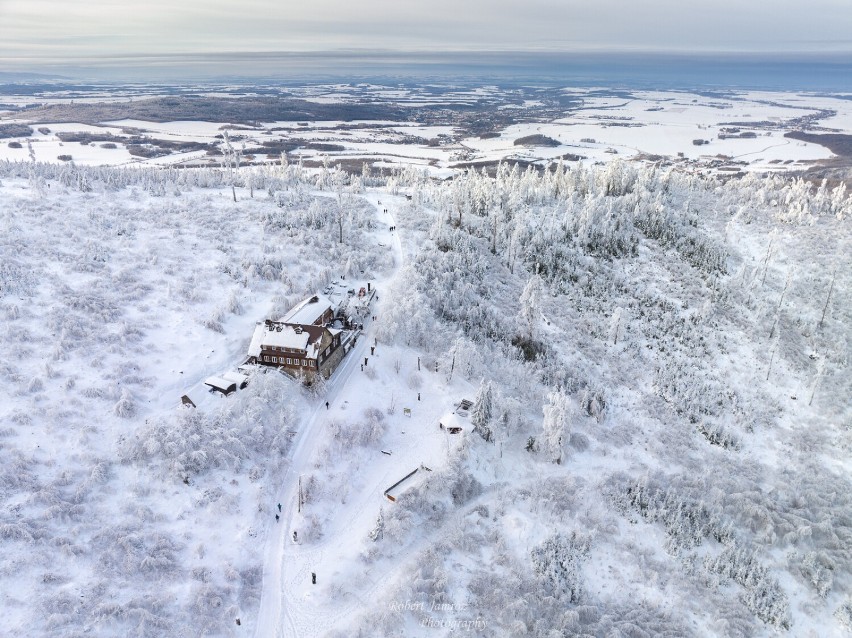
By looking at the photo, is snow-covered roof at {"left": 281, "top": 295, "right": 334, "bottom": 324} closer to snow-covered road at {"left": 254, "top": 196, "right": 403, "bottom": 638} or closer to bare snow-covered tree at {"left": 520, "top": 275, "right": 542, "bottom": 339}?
snow-covered road at {"left": 254, "top": 196, "right": 403, "bottom": 638}

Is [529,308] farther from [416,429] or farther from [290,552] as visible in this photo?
[290,552]

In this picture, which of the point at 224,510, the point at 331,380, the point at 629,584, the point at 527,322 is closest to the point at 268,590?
the point at 224,510

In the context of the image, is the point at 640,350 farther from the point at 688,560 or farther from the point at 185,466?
the point at 185,466

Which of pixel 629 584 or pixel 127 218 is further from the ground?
pixel 127 218

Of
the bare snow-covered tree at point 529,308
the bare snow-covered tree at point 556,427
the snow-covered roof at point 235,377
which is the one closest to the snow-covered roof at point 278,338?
the snow-covered roof at point 235,377

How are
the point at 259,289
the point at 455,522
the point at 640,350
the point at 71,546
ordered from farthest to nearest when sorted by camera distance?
the point at 640,350, the point at 259,289, the point at 455,522, the point at 71,546

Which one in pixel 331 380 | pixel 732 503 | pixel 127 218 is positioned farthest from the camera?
pixel 127 218

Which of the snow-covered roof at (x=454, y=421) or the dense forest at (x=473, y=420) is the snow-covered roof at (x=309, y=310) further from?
the snow-covered roof at (x=454, y=421)

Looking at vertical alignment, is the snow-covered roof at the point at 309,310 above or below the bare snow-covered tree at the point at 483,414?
above
